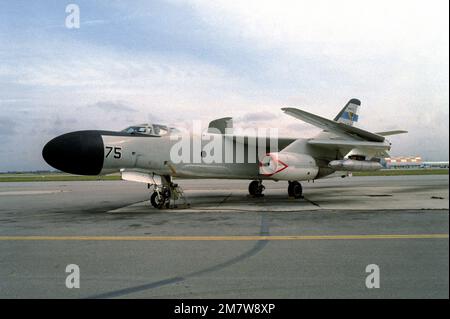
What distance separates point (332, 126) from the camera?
12.9 meters

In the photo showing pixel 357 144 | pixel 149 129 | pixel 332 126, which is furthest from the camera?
pixel 357 144

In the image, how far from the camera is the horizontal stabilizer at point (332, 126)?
1177 cm

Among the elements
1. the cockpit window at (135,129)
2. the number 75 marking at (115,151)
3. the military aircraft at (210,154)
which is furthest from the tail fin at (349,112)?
the number 75 marking at (115,151)

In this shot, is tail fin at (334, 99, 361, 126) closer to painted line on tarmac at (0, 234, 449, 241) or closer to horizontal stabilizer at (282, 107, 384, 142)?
horizontal stabilizer at (282, 107, 384, 142)

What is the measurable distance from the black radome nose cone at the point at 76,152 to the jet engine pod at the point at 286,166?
575 cm

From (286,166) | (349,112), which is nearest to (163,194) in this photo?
(286,166)

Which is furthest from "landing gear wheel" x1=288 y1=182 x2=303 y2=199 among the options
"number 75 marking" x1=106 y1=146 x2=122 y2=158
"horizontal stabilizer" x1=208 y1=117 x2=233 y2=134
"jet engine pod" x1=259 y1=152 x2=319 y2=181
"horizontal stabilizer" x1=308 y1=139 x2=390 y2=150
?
"number 75 marking" x1=106 y1=146 x2=122 y2=158

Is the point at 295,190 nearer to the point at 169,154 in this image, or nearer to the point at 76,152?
the point at 169,154

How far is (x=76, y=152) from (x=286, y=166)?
693 centimetres

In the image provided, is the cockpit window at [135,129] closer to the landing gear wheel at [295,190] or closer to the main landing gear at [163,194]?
the main landing gear at [163,194]

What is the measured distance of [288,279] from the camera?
→ 13.0 feet

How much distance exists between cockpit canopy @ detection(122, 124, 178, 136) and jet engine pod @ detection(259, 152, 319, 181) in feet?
11.9
